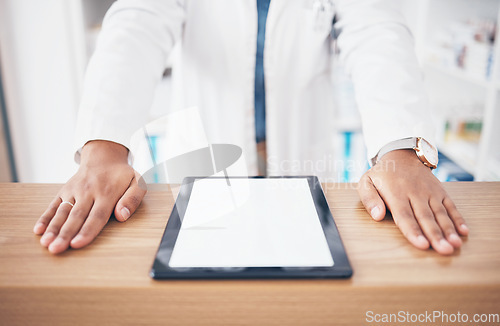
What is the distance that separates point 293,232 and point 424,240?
17 centimetres

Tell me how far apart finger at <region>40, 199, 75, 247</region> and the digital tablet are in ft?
0.50

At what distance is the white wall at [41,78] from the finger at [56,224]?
1622mm

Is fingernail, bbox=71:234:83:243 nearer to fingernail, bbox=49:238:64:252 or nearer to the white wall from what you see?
fingernail, bbox=49:238:64:252

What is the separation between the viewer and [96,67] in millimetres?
864

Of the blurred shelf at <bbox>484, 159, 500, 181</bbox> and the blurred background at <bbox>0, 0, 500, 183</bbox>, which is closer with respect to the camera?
the blurred shelf at <bbox>484, 159, 500, 181</bbox>

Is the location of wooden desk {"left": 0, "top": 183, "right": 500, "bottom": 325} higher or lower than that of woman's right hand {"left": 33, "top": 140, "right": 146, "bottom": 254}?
lower

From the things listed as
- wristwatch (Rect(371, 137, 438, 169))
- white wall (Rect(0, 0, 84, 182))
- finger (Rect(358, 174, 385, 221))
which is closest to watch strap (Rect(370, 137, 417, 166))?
wristwatch (Rect(371, 137, 438, 169))

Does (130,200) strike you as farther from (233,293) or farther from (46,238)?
(233,293)

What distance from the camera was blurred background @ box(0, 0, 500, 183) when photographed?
195 centimetres

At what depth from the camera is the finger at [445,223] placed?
1.73ft

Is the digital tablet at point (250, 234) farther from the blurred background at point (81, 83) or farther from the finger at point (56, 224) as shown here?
the blurred background at point (81, 83)

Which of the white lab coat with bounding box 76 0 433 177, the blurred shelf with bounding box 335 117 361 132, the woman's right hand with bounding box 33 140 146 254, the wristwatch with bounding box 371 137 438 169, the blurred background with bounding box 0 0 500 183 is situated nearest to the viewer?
the woman's right hand with bounding box 33 140 146 254

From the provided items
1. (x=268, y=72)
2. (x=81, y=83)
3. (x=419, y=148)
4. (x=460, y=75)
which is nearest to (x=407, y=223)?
(x=419, y=148)

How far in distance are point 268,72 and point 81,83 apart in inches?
48.8
